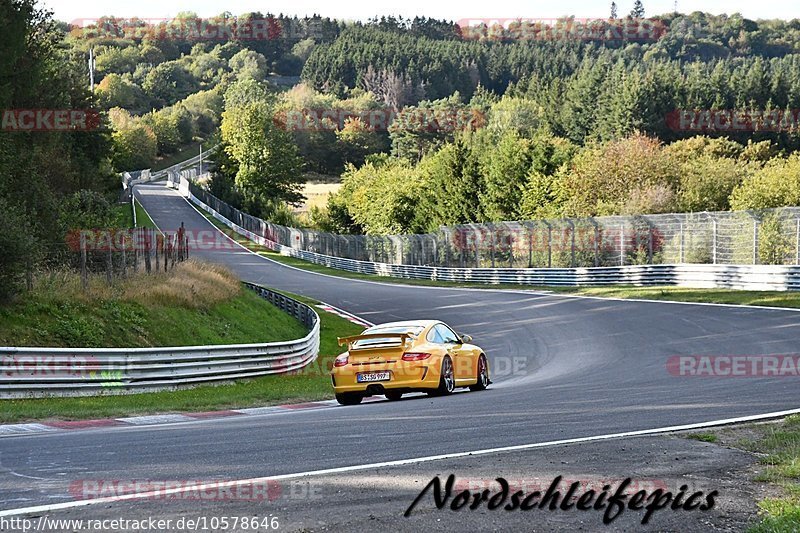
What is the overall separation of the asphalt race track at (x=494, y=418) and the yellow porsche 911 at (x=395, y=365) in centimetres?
34

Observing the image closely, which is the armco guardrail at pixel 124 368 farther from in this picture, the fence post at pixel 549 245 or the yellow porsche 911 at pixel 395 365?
the fence post at pixel 549 245

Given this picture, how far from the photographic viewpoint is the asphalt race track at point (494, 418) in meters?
8.18

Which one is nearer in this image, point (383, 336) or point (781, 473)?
point (781, 473)

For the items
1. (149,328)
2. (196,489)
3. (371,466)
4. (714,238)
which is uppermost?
(196,489)

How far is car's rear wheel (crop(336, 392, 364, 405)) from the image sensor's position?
15727 millimetres

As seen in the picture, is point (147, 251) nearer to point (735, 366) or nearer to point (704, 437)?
point (735, 366)

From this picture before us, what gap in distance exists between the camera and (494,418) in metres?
11.4

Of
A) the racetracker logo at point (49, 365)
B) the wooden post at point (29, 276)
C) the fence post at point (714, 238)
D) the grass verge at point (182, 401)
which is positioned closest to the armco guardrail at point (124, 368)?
the racetracker logo at point (49, 365)

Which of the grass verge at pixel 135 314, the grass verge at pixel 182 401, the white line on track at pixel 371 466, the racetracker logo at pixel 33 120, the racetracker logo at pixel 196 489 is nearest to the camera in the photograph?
the white line on track at pixel 371 466

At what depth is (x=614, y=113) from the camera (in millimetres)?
113062

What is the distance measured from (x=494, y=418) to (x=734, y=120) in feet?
355

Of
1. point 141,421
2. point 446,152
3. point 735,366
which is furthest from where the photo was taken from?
point 446,152

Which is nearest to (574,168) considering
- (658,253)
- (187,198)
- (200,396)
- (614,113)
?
(614,113)

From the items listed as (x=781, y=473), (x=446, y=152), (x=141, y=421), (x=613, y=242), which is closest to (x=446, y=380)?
(x=141, y=421)
